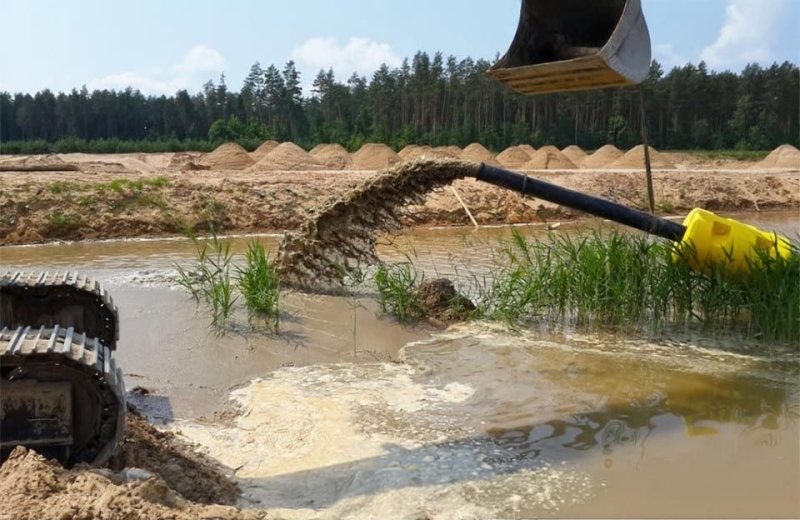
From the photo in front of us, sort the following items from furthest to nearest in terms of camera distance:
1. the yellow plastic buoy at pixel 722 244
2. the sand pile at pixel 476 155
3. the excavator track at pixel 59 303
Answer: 1. the sand pile at pixel 476 155
2. the yellow plastic buoy at pixel 722 244
3. the excavator track at pixel 59 303

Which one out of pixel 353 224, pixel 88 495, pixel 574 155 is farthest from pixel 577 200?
pixel 574 155

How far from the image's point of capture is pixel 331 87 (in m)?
69.1

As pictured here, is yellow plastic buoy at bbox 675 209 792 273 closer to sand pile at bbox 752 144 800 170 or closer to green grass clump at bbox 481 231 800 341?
green grass clump at bbox 481 231 800 341

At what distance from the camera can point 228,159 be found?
101ft

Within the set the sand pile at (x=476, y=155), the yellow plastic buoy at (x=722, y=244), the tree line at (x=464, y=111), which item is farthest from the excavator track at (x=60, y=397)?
the tree line at (x=464, y=111)

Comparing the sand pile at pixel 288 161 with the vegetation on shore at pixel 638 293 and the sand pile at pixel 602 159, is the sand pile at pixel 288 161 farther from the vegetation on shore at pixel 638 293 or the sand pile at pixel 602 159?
the vegetation on shore at pixel 638 293

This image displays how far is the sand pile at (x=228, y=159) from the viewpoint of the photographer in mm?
30188

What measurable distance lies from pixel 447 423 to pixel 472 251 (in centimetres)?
792

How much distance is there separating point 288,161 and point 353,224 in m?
22.0

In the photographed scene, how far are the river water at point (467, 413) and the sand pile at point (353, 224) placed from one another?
0.50m

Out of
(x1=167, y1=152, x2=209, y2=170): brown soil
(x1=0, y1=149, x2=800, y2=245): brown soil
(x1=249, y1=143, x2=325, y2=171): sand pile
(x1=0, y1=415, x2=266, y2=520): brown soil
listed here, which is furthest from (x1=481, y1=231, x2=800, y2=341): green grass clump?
(x1=249, y1=143, x2=325, y2=171): sand pile

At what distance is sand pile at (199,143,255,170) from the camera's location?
30188 millimetres

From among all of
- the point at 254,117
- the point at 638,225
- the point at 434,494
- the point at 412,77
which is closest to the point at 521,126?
the point at 412,77

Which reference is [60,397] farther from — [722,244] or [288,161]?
[288,161]
